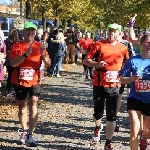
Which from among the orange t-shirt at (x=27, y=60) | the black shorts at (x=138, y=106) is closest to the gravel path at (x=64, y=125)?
the orange t-shirt at (x=27, y=60)

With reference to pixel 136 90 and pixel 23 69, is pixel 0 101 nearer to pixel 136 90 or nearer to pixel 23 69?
pixel 23 69

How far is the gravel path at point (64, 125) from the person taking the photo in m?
7.41

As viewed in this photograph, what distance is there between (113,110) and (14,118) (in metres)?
3.21

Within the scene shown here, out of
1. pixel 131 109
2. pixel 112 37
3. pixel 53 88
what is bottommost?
pixel 53 88

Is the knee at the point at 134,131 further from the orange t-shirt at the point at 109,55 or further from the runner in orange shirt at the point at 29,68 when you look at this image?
the runner in orange shirt at the point at 29,68

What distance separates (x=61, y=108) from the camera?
36.8 feet

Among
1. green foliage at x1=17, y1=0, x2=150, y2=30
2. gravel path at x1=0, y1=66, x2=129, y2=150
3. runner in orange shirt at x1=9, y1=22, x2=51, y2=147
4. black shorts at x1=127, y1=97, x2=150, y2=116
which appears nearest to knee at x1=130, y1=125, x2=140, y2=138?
black shorts at x1=127, y1=97, x2=150, y2=116

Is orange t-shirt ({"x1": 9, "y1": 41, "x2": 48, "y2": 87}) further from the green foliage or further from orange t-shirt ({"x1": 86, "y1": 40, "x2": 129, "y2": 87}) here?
the green foliage

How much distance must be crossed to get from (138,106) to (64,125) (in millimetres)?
3333

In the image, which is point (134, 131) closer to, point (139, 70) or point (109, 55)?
point (139, 70)

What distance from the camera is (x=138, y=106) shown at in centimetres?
596

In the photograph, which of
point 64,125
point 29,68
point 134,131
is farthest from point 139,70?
point 64,125

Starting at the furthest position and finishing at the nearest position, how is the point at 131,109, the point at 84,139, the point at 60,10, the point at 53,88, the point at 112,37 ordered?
1. the point at 60,10
2. the point at 53,88
3. the point at 84,139
4. the point at 112,37
5. the point at 131,109

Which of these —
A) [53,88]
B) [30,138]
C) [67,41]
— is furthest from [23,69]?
[67,41]
